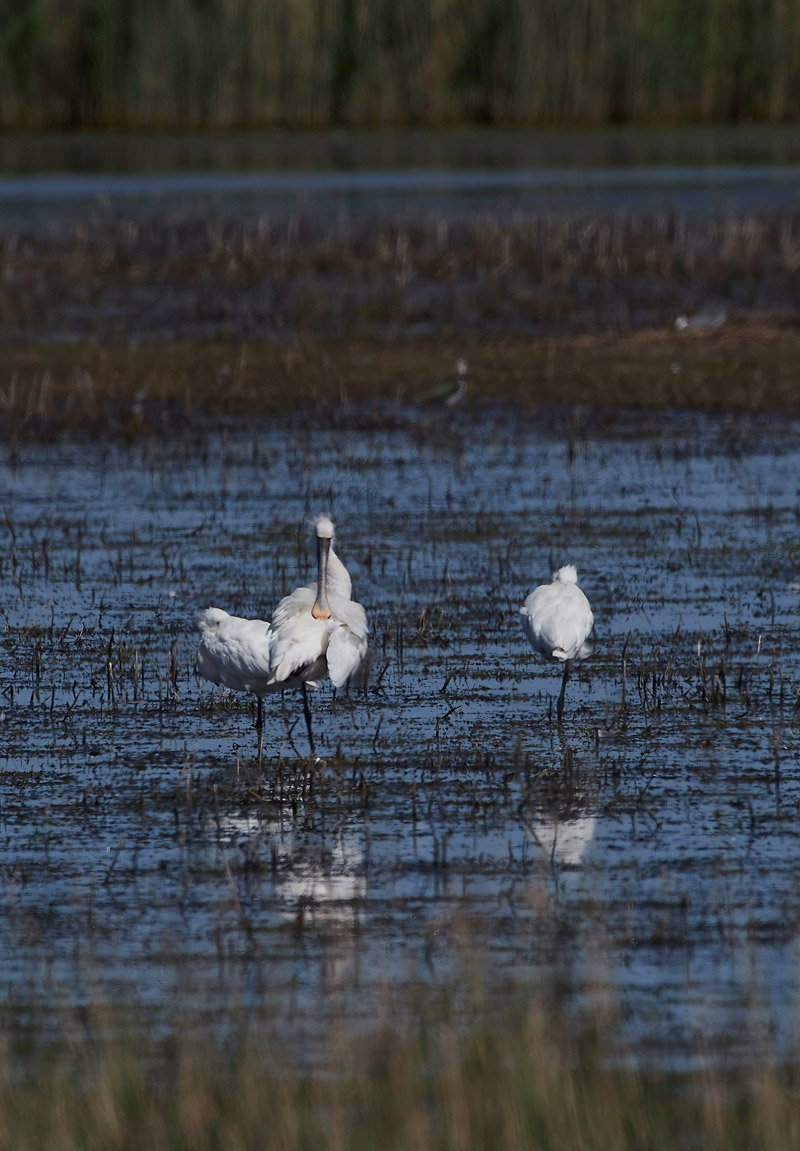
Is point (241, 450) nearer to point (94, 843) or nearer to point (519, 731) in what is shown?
point (519, 731)

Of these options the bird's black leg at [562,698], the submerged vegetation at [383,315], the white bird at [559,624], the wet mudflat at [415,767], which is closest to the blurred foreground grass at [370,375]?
the submerged vegetation at [383,315]

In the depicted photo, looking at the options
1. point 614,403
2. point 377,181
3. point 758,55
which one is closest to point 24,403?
point 614,403

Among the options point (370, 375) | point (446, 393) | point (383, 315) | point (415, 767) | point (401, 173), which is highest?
point (401, 173)

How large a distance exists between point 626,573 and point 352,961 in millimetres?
5674

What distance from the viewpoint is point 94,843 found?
280 inches

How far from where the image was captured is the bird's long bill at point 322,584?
8516mm

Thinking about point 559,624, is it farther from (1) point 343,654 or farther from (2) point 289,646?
(2) point 289,646

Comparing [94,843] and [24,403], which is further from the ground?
[24,403]

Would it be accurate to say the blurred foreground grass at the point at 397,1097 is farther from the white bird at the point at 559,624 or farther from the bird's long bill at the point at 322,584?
the white bird at the point at 559,624

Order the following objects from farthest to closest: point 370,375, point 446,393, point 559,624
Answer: point 370,375, point 446,393, point 559,624

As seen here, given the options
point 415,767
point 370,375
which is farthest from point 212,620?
point 370,375

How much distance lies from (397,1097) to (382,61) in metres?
35.3

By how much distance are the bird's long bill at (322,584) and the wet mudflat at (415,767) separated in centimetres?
47

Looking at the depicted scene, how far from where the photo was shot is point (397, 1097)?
4.84 metres
